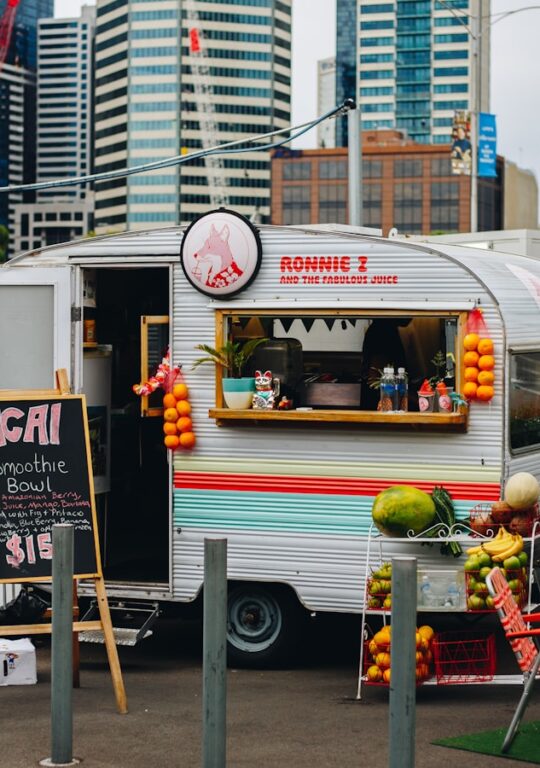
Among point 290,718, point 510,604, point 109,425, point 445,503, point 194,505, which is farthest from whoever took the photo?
point 109,425

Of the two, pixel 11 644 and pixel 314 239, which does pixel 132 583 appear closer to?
Answer: pixel 11 644

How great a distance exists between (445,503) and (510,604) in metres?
1.78

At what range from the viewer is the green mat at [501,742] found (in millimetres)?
6898

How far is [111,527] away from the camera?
10.6m

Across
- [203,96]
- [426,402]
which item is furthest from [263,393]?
[203,96]

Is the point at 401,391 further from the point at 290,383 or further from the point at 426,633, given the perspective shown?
the point at 426,633

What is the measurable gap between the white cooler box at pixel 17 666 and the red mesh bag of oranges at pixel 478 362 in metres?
3.30

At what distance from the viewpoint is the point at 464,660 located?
8734 mm

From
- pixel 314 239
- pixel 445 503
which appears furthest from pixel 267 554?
pixel 314 239

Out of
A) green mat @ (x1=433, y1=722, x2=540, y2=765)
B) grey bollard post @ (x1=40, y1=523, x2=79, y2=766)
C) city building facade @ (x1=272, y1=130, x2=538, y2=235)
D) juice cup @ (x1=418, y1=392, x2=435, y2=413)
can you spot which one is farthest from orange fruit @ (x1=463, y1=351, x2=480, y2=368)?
city building facade @ (x1=272, y1=130, x2=538, y2=235)

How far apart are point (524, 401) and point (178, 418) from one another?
241 centimetres

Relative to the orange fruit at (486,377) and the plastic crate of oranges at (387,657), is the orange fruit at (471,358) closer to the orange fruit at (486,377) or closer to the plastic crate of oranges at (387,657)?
the orange fruit at (486,377)

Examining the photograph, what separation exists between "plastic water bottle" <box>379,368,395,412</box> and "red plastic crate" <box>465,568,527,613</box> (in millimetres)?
1316

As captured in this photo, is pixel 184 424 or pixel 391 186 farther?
pixel 391 186
